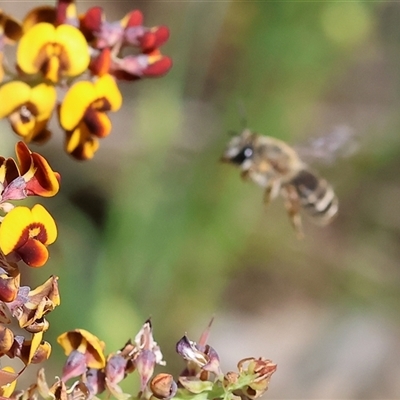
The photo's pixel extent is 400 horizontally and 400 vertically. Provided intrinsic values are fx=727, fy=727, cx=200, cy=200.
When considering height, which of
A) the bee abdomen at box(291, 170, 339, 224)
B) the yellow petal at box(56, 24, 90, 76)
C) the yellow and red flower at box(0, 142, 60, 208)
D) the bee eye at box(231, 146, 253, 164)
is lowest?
the bee abdomen at box(291, 170, 339, 224)

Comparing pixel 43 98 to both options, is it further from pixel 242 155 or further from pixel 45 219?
pixel 242 155

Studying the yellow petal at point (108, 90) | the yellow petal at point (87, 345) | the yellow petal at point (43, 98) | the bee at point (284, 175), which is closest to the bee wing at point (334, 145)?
the bee at point (284, 175)

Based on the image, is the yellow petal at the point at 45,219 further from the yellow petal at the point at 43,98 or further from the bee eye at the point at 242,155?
the bee eye at the point at 242,155

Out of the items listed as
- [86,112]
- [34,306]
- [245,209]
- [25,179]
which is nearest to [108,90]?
[86,112]

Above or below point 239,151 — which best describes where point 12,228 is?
above

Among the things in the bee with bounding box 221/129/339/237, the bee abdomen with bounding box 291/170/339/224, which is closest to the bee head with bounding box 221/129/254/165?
the bee with bounding box 221/129/339/237

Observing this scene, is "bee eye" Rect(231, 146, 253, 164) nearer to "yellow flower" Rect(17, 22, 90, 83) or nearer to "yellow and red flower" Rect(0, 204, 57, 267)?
"yellow flower" Rect(17, 22, 90, 83)

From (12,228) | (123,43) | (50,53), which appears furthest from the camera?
(123,43)
